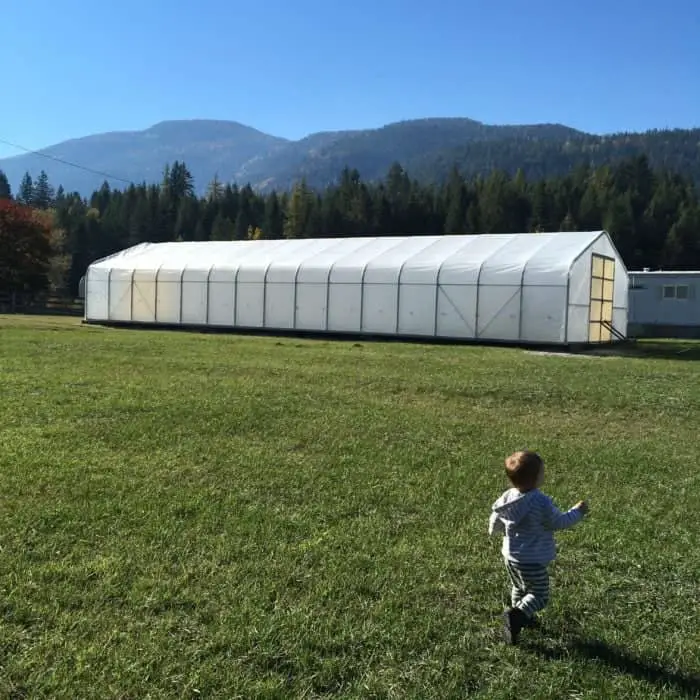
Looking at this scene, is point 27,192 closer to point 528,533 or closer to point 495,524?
point 495,524

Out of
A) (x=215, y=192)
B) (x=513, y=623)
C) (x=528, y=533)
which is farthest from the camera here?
(x=215, y=192)

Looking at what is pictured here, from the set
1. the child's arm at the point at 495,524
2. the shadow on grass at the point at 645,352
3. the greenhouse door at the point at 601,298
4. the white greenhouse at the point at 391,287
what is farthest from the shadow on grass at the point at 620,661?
the greenhouse door at the point at 601,298

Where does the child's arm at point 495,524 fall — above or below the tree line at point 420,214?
below

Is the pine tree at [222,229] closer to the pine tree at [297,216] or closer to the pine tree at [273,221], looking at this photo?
the pine tree at [273,221]

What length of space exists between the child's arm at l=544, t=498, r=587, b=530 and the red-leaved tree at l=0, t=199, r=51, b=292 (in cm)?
5724

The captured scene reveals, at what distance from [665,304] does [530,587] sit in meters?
41.9

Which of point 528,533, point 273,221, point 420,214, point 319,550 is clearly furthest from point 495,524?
point 273,221

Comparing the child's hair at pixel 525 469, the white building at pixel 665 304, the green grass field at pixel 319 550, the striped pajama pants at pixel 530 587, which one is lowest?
the green grass field at pixel 319 550

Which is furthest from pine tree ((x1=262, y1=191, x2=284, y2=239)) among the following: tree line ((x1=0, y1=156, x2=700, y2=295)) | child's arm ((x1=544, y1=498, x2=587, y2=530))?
child's arm ((x1=544, y1=498, x2=587, y2=530))

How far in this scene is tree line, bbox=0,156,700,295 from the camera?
260ft

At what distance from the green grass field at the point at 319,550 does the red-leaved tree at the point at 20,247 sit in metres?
48.5

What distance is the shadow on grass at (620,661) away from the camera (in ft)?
11.5

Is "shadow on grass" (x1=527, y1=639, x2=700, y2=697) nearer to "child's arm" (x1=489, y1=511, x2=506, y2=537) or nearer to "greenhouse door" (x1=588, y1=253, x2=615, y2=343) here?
"child's arm" (x1=489, y1=511, x2=506, y2=537)

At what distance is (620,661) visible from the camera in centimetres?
370
